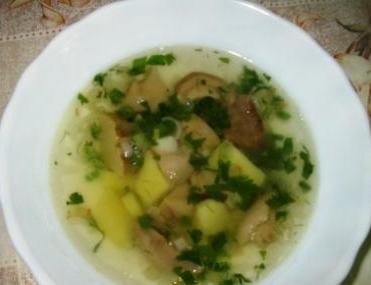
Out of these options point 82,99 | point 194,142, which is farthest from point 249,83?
point 82,99

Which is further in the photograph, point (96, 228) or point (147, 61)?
point (147, 61)

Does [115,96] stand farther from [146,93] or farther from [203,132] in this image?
[203,132]

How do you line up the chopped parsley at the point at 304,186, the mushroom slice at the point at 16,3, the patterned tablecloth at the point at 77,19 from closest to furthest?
the chopped parsley at the point at 304,186
the patterned tablecloth at the point at 77,19
the mushroom slice at the point at 16,3

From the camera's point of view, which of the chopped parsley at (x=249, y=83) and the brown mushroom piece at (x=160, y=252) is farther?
the chopped parsley at (x=249, y=83)

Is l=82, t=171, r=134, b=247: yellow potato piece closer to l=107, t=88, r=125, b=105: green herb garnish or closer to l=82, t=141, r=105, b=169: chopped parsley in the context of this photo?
l=82, t=141, r=105, b=169: chopped parsley

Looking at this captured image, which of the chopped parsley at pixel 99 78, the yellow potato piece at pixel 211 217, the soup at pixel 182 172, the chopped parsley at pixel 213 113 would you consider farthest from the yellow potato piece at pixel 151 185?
the chopped parsley at pixel 99 78

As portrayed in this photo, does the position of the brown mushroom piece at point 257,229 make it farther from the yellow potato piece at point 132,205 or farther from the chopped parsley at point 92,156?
the chopped parsley at point 92,156
